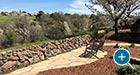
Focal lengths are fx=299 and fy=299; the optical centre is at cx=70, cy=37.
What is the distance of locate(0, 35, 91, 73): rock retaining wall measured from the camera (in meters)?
12.1

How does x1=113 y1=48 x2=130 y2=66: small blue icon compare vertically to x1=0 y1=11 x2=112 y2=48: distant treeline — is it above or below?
above

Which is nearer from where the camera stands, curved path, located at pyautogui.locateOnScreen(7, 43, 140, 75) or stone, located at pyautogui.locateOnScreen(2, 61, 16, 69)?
curved path, located at pyautogui.locateOnScreen(7, 43, 140, 75)

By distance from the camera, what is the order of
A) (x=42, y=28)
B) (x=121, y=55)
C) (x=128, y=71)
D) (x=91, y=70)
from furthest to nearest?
(x=42, y=28)
(x=91, y=70)
(x=128, y=71)
(x=121, y=55)

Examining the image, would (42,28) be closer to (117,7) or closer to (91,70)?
(117,7)

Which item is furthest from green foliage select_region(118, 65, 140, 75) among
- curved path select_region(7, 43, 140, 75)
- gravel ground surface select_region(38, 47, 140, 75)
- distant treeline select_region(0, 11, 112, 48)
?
distant treeline select_region(0, 11, 112, 48)

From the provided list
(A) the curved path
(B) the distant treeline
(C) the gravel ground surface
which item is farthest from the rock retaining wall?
(B) the distant treeline

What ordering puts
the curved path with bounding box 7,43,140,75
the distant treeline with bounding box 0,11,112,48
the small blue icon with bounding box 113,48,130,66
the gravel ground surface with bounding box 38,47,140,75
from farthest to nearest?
the distant treeline with bounding box 0,11,112,48 < the curved path with bounding box 7,43,140,75 < the gravel ground surface with bounding box 38,47,140,75 < the small blue icon with bounding box 113,48,130,66

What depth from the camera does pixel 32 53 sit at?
13.5 meters

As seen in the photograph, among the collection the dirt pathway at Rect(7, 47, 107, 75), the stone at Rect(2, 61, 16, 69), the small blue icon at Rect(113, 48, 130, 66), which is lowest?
the dirt pathway at Rect(7, 47, 107, 75)

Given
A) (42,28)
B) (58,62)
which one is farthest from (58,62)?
(42,28)

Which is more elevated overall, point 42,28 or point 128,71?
point 128,71

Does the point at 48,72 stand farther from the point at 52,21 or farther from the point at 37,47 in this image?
the point at 52,21

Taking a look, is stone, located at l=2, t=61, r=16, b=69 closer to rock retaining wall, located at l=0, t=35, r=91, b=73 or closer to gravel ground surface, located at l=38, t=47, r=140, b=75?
rock retaining wall, located at l=0, t=35, r=91, b=73

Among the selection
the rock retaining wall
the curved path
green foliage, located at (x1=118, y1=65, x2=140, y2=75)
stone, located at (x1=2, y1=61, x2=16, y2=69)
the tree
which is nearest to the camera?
green foliage, located at (x1=118, y1=65, x2=140, y2=75)
